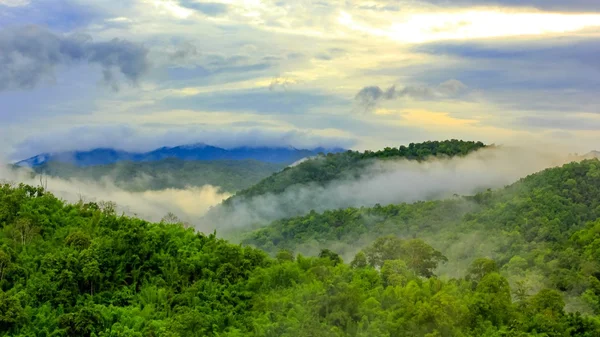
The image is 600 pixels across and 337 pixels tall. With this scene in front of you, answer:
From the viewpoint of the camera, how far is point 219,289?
48875 mm

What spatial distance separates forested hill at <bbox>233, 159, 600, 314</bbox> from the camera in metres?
62.3

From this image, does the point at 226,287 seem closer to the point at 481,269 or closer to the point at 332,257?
the point at 332,257

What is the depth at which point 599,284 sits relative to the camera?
52.9 m

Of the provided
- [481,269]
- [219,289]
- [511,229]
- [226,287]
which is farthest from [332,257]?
[511,229]

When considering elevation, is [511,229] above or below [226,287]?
below

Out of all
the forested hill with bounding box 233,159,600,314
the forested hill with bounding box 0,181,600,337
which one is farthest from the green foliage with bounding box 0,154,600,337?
the forested hill with bounding box 233,159,600,314

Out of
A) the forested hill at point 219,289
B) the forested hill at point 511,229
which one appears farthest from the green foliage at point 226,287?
the forested hill at point 511,229

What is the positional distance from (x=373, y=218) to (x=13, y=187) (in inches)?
3481

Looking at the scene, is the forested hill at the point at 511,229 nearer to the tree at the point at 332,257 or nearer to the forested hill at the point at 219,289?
the forested hill at the point at 219,289

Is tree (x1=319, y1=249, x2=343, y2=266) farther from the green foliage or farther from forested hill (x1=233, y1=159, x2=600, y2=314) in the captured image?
forested hill (x1=233, y1=159, x2=600, y2=314)

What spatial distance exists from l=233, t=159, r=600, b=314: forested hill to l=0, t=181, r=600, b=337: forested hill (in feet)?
5.04

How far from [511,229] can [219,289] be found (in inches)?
2470

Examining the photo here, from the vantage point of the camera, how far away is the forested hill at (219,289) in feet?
138

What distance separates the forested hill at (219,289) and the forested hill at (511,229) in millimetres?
1536
